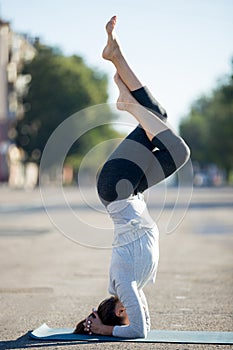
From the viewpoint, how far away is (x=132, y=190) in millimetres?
7395

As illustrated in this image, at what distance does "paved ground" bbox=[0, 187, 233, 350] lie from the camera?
7906mm

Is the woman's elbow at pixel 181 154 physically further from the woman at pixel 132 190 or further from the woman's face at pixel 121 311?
the woman's face at pixel 121 311

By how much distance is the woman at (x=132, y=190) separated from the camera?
23.8ft

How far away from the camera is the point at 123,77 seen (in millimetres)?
7246

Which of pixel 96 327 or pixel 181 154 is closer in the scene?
pixel 181 154

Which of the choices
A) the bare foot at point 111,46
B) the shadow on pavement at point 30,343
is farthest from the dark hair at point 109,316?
the bare foot at point 111,46

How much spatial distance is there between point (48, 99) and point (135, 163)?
89555mm

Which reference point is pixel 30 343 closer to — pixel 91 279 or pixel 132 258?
pixel 132 258

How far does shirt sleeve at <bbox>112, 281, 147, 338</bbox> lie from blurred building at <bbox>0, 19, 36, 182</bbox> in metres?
79.3

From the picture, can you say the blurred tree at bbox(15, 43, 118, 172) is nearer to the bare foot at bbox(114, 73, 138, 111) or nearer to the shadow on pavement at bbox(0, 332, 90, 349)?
the bare foot at bbox(114, 73, 138, 111)

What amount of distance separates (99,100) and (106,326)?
9618cm

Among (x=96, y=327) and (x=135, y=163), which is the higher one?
(x=135, y=163)

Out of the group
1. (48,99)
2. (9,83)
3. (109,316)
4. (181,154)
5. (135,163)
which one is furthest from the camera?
(48,99)

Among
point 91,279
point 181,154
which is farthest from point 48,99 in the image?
point 181,154
